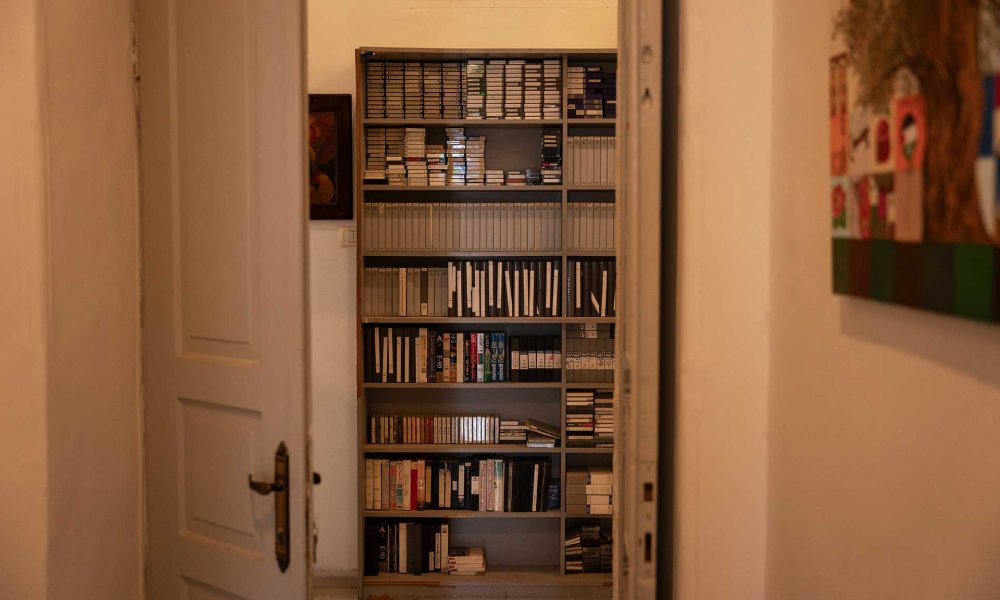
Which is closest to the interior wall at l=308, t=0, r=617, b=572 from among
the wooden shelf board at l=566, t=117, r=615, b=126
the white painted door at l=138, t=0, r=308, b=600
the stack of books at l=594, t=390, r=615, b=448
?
the wooden shelf board at l=566, t=117, r=615, b=126

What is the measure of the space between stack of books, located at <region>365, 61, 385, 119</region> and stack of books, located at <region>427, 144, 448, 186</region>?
11.4 inches

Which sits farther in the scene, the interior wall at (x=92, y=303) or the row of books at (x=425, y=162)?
the row of books at (x=425, y=162)

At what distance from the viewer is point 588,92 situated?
12.7ft

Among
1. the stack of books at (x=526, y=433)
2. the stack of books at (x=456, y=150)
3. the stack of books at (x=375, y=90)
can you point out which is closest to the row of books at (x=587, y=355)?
the stack of books at (x=526, y=433)

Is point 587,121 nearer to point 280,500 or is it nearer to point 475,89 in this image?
point 475,89

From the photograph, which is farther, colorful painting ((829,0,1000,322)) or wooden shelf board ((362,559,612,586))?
wooden shelf board ((362,559,612,586))

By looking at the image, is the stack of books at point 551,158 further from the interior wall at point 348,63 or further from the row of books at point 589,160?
the interior wall at point 348,63

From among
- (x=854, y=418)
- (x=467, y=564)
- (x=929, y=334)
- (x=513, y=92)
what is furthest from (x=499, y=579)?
(x=929, y=334)

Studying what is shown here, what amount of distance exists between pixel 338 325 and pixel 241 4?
7.93ft

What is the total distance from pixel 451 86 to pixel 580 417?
1.71 m

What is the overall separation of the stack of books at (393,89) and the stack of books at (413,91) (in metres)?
0.02

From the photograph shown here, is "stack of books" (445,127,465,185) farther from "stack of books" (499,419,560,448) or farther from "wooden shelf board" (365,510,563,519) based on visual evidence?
"wooden shelf board" (365,510,563,519)

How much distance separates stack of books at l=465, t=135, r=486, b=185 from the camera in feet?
12.9

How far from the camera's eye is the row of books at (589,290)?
3.91 m
